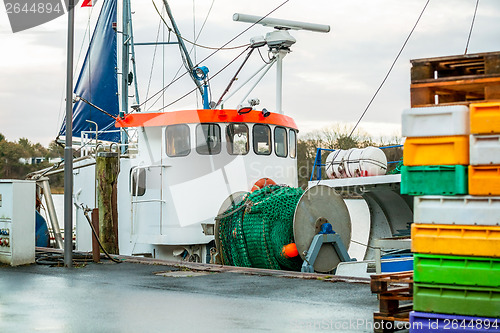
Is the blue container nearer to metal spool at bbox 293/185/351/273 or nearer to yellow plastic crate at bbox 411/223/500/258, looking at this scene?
yellow plastic crate at bbox 411/223/500/258

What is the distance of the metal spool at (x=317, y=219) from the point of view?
40.6ft

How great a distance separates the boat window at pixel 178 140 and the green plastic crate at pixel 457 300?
1067 centimetres

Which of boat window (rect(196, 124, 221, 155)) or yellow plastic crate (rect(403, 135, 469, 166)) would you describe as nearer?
yellow plastic crate (rect(403, 135, 469, 166))

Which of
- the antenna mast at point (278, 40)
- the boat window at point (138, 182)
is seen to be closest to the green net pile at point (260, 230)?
the boat window at point (138, 182)

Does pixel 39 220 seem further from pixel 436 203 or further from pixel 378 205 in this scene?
pixel 436 203

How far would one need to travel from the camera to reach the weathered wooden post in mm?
16141

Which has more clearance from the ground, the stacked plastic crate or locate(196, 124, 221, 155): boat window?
locate(196, 124, 221, 155): boat window

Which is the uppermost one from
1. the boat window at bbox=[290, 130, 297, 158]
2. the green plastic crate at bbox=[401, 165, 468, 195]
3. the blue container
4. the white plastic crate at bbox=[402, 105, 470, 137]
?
the boat window at bbox=[290, 130, 297, 158]

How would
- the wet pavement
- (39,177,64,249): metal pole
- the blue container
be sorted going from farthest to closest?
(39,177,64,249): metal pole < the wet pavement < the blue container

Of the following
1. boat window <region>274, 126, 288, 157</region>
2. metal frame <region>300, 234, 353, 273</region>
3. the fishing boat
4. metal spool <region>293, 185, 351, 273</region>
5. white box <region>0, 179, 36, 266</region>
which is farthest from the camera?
boat window <region>274, 126, 288, 157</region>

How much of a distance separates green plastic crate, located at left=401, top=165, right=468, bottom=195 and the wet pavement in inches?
65.1

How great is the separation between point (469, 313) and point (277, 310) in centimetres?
263

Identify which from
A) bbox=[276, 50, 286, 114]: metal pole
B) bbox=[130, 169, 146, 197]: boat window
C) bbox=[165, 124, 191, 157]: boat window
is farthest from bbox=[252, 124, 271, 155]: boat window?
bbox=[130, 169, 146, 197]: boat window

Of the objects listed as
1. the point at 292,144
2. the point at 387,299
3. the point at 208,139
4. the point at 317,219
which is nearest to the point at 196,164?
the point at 208,139
